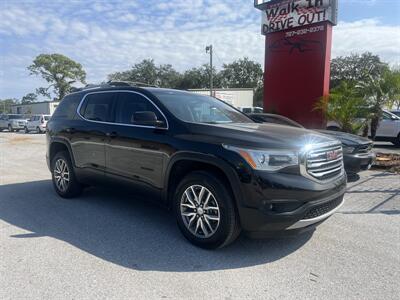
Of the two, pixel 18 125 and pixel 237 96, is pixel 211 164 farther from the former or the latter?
pixel 237 96

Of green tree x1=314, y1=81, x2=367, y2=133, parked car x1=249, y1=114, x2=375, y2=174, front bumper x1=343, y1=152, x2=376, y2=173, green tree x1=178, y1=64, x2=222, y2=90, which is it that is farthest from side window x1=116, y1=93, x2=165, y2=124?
green tree x1=178, y1=64, x2=222, y2=90

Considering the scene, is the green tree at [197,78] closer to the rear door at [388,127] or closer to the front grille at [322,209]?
the rear door at [388,127]

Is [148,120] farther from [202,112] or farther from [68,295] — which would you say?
[68,295]

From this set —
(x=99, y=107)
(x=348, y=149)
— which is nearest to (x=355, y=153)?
(x=348, y=149)

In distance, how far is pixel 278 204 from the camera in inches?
128

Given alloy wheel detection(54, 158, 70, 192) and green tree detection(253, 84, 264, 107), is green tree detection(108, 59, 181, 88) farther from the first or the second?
alloy wheel detection(54, 158, 70, 192)

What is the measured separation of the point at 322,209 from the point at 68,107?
4637 mm

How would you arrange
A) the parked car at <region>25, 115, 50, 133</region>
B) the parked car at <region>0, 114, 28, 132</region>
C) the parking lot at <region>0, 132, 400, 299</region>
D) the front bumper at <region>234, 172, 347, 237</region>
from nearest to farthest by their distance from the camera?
the parking lot at <region>0, 132, 400, 299</region> → the front bumper at <region>234, 172, 347, 237</region> → the parked car at <region>25, 115, 50, 133</region> → the parked car at <region>0, 114, 28, 132</region>

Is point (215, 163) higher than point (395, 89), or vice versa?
point (395, 89)

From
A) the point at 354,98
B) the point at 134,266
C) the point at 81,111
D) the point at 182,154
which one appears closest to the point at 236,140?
the point at 182,154

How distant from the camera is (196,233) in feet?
12.4

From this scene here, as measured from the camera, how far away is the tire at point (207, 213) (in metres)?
3.46

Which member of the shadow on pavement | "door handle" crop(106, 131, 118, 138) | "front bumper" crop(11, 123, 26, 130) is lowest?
"front bumper" crop(11, 123, 26, 130)

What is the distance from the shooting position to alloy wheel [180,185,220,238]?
361 cm
